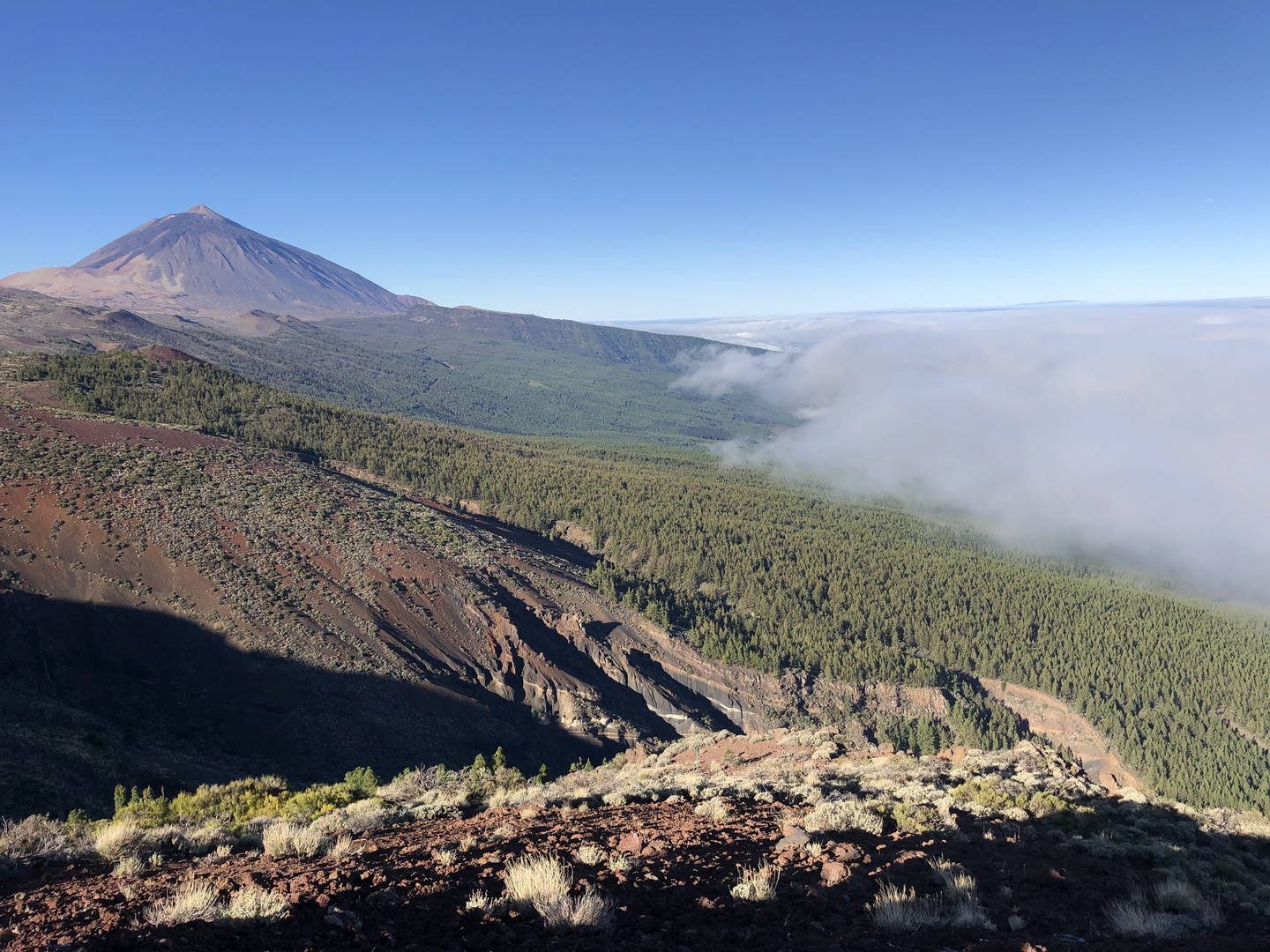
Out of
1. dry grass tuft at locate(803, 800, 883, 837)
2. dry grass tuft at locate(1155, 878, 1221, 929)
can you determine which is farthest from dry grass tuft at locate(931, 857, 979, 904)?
dry grass tuft at locate(1155, 878, 1221, 929)

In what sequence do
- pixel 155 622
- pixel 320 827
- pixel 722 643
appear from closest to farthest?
pixel 320 827, pixel 155 622, pixel 722 643

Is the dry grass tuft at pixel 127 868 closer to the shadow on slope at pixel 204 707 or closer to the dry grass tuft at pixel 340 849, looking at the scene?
the dry grass tuft at pixel 340 849

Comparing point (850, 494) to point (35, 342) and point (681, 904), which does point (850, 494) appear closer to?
point (681, 904)

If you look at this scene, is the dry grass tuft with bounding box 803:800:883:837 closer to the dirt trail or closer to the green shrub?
the green shrub

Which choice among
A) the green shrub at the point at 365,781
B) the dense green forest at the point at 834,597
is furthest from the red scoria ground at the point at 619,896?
the dense green forest at the point at 834,597

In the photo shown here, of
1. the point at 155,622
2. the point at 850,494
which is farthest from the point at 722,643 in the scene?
the point at 850,494
